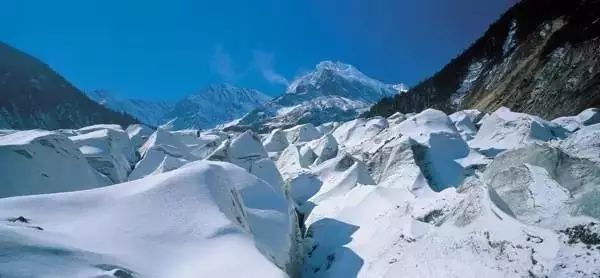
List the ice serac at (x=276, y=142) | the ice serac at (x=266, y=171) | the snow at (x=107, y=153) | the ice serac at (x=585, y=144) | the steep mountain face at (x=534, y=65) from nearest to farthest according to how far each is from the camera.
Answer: the ice serac at (x=585, y=144) < the ice serac at (x=266, y=171) < the snow at (x=107, y=153) < the steep mountain face at (x=534, y=65) < the ice serac at (x=276, y=142)

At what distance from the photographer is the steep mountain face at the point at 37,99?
5187 inches

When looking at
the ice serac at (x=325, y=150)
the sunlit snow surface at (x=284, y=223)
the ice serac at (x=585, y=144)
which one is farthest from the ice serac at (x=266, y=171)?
the ice serac at (x=585, y=144)

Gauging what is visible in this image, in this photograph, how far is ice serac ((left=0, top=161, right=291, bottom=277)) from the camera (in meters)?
11.6

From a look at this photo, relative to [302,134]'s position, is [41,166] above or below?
below

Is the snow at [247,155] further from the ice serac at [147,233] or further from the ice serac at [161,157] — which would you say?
the ice serac at [147,233]

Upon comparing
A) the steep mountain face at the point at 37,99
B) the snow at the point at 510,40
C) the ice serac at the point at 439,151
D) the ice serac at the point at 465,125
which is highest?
the steep mountain face at the point at 37,99

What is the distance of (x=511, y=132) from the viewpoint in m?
43.4

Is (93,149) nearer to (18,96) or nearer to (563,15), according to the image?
(563,15)

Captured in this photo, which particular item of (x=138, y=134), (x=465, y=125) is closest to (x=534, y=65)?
(x=465, y=125)

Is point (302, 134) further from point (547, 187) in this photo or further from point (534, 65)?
point (547, 187)

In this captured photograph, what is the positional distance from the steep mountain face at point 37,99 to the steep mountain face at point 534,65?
367ft

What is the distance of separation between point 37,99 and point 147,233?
150752 millimetres

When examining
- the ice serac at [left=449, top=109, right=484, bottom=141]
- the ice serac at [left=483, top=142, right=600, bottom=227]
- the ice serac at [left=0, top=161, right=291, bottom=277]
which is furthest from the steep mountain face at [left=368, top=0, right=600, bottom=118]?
the ice serac at [left=0, top=161, right=291, bottom=277]

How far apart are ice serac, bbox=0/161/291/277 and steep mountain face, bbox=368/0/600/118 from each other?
51.9m
